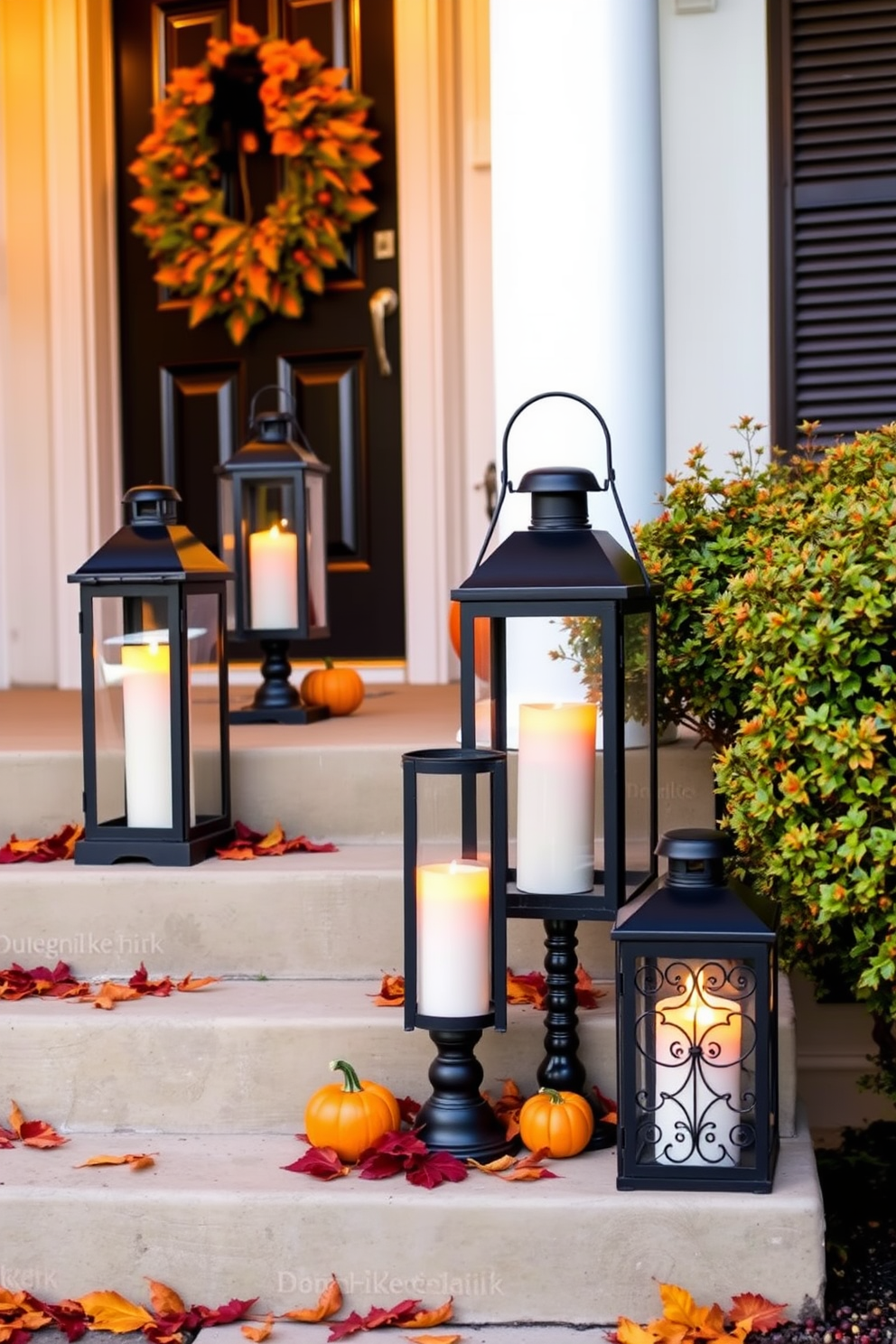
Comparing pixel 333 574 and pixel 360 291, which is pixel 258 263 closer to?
pixel 360 291

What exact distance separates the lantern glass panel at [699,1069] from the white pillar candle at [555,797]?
0.21 meters

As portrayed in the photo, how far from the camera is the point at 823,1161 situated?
273 cm

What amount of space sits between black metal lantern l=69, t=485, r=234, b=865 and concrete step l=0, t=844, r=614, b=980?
4.2 inches

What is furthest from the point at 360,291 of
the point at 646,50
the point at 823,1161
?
the point at 823,1161

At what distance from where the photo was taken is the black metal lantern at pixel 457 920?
7.21ft

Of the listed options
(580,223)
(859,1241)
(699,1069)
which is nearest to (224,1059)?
(699,1069)

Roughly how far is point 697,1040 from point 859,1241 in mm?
536

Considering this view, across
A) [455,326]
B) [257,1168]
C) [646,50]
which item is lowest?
[257,1168]

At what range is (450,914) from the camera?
Result: 7.20 feet

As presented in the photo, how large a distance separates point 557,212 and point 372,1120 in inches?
69.2

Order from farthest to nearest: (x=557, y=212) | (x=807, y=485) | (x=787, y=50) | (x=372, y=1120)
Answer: (x=787, y=50), (x=557, y=212), (x=807, y=485), (x=372, y=1120)

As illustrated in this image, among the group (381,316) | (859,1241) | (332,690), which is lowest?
(859,1241)

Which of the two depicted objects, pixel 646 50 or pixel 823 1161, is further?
pixel 646 50

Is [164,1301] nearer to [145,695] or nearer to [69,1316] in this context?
[69,1316]
